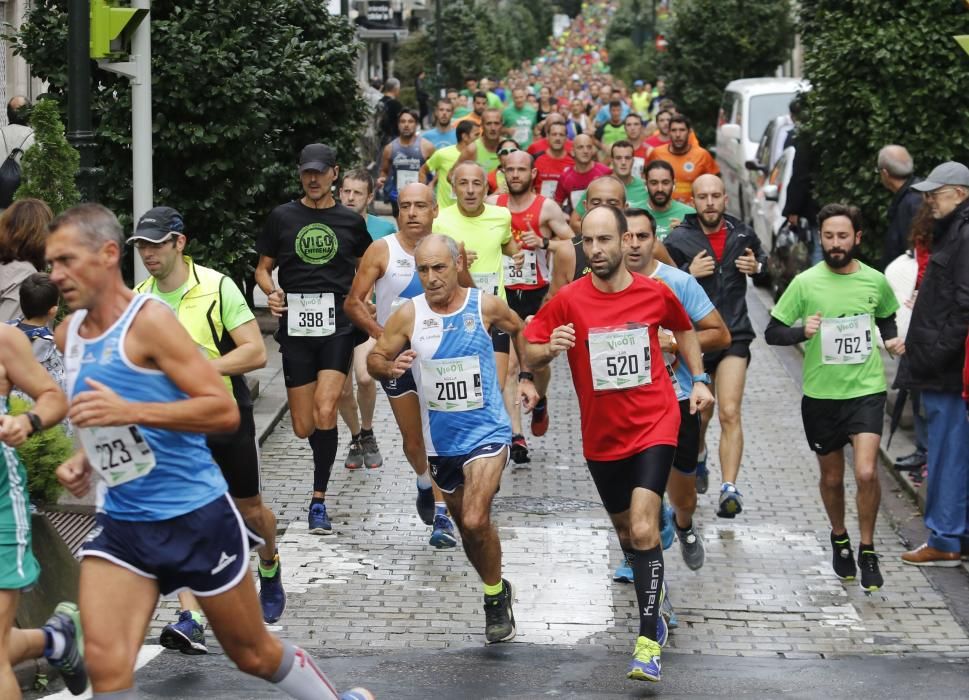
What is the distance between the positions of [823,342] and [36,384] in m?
4.46

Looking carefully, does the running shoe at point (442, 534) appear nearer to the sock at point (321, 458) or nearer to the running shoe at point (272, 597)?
the sock at point (321, 458)

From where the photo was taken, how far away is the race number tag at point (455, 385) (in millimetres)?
8117

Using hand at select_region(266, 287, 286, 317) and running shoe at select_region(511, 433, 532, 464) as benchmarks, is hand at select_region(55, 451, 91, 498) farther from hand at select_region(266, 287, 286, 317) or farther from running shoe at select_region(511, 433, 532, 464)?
running shoe at select_region(511, 433, 532, 464)

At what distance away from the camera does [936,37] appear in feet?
46.1

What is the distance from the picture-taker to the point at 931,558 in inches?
376

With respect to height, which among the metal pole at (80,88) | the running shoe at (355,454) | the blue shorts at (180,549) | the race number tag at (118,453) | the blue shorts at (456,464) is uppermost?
the metal pole at (80,88)

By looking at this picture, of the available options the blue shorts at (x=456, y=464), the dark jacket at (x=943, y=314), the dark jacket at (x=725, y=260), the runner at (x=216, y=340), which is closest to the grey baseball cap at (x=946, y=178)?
the dark jacket at (x=943, y=314)

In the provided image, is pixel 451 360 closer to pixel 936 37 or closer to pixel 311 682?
pixel 311 682

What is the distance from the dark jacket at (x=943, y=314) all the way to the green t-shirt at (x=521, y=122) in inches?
666

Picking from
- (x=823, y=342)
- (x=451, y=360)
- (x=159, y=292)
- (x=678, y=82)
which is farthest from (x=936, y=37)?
(x=678, y=82)

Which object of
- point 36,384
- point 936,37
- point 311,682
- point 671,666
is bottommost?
point 671,666

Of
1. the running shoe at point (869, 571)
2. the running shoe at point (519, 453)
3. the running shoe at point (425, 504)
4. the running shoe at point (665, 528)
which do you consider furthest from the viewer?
the running shoe at point (519, 453)

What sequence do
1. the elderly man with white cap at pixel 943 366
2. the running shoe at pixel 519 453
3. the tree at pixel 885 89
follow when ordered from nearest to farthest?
the elderly man with white cap at pixel 943 366 < the running shoe at pixel 519 453 < the tree at pixel 885 89

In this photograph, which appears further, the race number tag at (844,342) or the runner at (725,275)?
the runner at (725,275)
